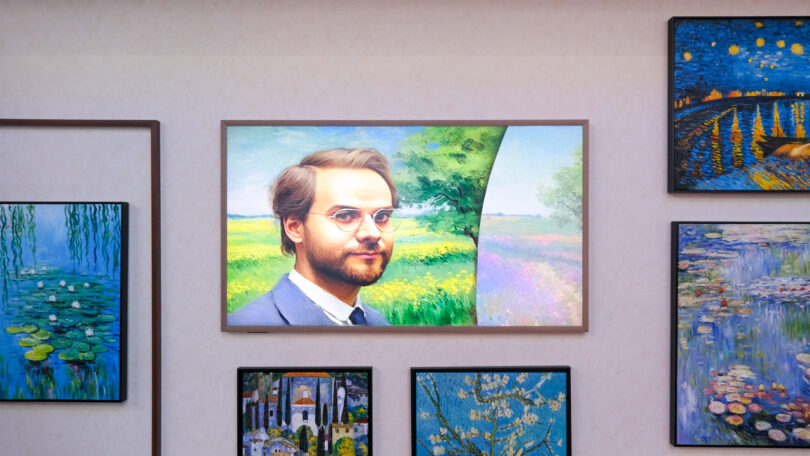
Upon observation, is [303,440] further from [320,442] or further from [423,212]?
[423,212]

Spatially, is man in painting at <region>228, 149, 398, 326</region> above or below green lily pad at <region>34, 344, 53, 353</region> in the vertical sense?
above

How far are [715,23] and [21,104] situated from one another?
2.02 metres

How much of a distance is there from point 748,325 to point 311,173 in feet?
4.34

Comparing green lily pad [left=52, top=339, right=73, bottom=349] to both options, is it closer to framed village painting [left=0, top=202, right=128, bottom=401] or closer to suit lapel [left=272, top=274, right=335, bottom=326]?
framed village painting [left=0, top=202, right=128, bottom=401]

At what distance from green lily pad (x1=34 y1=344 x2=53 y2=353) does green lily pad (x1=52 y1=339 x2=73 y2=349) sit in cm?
2

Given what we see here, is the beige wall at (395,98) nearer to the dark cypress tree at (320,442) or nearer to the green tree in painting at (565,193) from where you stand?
the green tree in painting at (565,193)

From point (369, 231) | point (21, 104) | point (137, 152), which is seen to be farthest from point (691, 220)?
point (21, 104)

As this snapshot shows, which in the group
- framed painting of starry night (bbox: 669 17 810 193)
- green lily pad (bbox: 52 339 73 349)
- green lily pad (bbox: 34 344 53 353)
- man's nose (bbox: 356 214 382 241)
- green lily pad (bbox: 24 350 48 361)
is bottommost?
green lily pad (bbox: 24 350 48 361)

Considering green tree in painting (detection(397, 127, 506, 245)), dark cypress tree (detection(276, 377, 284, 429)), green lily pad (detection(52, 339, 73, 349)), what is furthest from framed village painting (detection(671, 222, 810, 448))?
green lily pad (detection(52, 339, 73, 349))

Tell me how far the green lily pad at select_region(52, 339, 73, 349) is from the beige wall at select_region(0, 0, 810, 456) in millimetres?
177

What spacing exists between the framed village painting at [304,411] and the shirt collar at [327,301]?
0.49 ft

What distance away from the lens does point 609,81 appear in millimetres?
1593

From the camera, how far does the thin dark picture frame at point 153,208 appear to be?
158cm

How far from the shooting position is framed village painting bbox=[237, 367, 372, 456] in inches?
62.3
